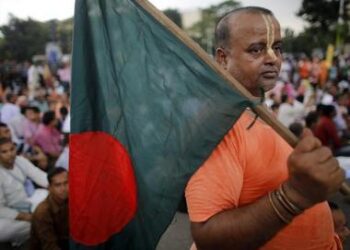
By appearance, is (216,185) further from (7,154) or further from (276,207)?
(7,154)

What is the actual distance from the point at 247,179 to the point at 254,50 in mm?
434

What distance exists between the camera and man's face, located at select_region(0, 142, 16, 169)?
493 cm

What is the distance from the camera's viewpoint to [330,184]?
4.13 ft

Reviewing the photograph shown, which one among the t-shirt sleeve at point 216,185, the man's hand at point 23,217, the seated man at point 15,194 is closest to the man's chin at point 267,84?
the t-shirt sleeve at point 216,185

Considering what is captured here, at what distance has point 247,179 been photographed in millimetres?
1437

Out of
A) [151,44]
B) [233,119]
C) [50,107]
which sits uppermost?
[151,44]

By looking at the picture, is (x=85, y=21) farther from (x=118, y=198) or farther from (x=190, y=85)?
(x=118, y=198)

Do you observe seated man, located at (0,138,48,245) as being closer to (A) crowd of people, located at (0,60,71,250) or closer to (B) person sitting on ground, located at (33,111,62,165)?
(A) crowd of people, located at (0,60,71,250)

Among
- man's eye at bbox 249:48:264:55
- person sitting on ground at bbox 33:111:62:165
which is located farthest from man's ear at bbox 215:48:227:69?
person sitting on ground at bbox 33:111:62:165

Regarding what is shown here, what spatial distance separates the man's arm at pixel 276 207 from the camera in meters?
1.25

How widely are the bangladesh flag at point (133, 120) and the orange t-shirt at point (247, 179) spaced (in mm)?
55

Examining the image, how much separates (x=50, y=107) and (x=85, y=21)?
877 centimetres

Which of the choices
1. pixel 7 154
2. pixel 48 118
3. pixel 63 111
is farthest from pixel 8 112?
pixel 7 154

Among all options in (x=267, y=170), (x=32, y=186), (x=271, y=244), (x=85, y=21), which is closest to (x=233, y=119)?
(x=267, y=170)
